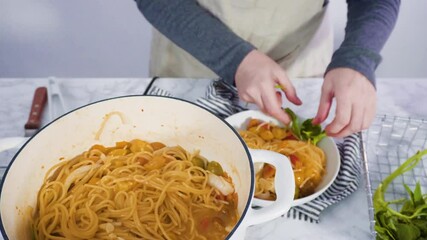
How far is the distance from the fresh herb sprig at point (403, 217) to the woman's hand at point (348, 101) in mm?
108

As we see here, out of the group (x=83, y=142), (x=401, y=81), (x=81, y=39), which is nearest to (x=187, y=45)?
(x=83, y=142)

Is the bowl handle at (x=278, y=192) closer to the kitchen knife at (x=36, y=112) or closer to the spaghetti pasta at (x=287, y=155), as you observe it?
the spaghetti pasta at (x=287, y=155)

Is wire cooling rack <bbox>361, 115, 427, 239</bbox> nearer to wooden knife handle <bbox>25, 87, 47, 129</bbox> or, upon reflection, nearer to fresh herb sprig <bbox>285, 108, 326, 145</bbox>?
fresh herb sprig <bbox>285, 108, 326, 145</bbox>

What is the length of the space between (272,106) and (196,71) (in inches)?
15.5

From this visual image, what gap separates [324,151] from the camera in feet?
2.72

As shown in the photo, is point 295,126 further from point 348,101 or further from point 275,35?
point 275,35

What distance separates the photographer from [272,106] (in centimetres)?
82

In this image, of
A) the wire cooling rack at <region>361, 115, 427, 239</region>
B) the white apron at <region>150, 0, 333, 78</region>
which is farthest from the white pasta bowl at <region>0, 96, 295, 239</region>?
the white apron at <region>150, 0, 333, 78</region>

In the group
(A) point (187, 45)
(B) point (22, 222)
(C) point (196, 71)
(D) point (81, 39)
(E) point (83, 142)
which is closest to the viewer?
(B) point (22, 222)

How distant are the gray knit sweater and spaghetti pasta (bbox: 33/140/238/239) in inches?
10.4

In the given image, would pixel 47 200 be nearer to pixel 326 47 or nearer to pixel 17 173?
pixel 17 173

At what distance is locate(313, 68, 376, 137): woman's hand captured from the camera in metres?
0.80

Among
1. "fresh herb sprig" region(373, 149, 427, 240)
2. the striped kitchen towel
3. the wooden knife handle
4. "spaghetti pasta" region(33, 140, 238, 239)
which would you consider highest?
"spaghetti pasta" region(33, 140, 238, 239)

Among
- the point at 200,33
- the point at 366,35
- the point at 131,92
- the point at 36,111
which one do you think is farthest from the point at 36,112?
the point at 366,35
